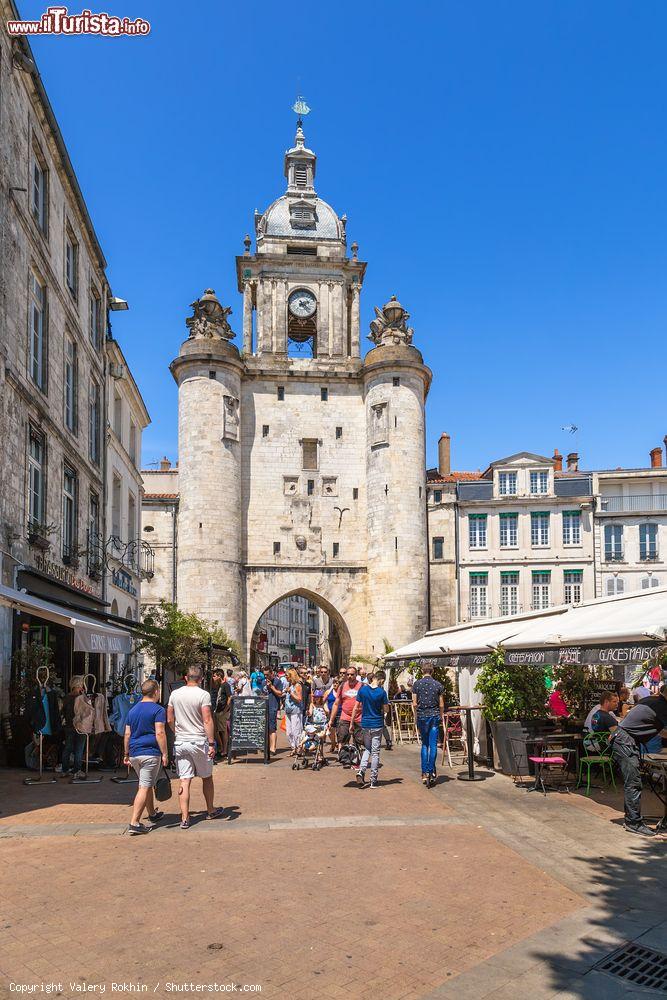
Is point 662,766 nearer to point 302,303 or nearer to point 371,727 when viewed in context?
point 371,727

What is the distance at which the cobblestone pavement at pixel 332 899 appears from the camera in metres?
4.49

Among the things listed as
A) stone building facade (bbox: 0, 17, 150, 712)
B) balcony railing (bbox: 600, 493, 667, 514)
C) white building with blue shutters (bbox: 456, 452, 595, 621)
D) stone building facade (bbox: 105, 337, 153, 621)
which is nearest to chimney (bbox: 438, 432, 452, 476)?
white building with blue shutters (bbox: 456, 452, 595, 621)

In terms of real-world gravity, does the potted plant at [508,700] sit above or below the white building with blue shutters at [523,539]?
below

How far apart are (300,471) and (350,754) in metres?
26.3

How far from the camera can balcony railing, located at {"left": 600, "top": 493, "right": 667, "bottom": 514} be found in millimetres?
39344

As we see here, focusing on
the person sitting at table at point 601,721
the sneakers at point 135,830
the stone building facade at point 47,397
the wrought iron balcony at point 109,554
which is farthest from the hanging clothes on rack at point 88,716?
the wrought iron balcony at point 109,554

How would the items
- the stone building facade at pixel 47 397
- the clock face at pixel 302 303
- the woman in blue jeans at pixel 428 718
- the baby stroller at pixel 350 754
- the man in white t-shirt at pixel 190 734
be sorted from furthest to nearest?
1. the clock face at pixel 302 303
2. the stone building facade at pixel 47 397
3. the baby stroller at pixel 350 754
4. the woman in blue jeans at pixel 428 718
5. the man in white t-shirt at pixel 190 734

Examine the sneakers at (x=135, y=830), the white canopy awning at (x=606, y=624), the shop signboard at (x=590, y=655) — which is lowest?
the sneakers at (x=135, y=830)

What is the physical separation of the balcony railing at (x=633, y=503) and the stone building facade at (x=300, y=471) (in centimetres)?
896

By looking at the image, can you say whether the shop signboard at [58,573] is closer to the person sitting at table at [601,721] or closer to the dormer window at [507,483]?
the person sitting at table at [601,721]

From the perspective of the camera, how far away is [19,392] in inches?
562

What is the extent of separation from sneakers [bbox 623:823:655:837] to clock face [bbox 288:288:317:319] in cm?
3601

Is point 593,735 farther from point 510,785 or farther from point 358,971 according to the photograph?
point 358,971

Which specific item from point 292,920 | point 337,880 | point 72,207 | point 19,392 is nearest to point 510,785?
point 337,880
